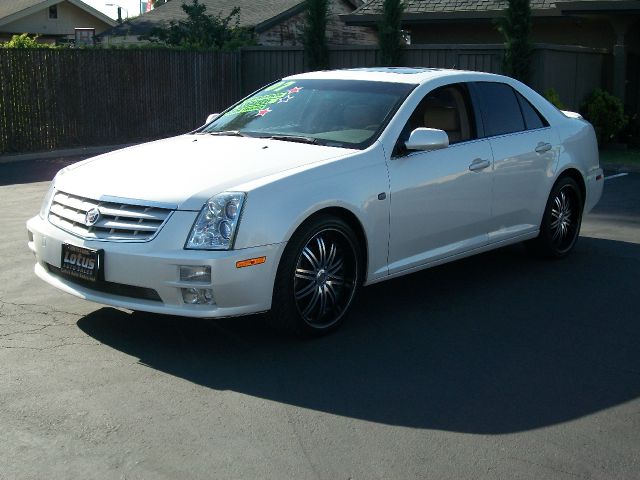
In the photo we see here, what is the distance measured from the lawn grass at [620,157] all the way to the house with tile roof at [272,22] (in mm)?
13380

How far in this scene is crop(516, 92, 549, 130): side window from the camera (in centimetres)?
790

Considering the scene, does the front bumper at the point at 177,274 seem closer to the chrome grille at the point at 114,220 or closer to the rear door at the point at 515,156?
the chrome grille at the point at 114,220

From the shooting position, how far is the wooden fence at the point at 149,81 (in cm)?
1752

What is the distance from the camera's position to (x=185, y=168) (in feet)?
19.3

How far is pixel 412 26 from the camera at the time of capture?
2320 cm

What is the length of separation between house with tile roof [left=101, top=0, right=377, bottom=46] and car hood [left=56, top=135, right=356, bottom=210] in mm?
24089

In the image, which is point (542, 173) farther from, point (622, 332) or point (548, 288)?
point (622, 332)

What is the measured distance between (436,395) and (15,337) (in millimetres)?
2661

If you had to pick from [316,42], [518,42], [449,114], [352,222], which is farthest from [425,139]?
[316,42]

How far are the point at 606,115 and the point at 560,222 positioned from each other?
11074 millimetres

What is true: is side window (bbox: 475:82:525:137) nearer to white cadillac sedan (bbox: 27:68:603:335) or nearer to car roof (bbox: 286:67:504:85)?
white cadillac sedan (bbox: 27:68:603:335)

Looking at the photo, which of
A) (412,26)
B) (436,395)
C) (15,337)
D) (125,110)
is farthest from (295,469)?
(412,26)

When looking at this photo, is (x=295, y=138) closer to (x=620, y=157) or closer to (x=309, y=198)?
(x=309, y=198)

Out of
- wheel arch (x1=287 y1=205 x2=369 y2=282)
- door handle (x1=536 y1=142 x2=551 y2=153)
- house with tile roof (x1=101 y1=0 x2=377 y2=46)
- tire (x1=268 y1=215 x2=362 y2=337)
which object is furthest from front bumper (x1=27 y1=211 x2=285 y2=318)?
house with tile roof (x1=101 y1=0 x2=377 y2=46)
